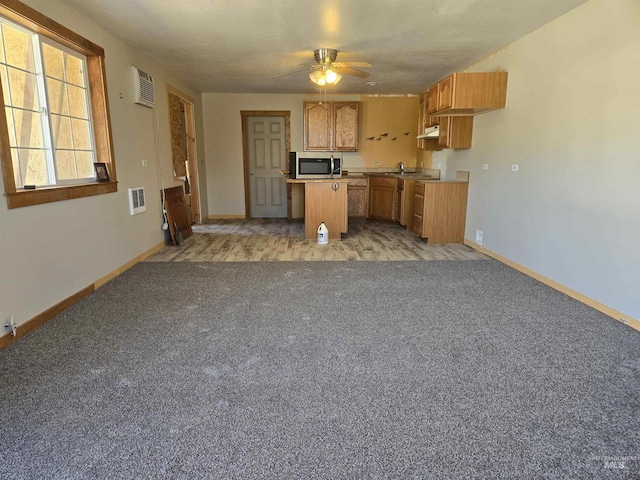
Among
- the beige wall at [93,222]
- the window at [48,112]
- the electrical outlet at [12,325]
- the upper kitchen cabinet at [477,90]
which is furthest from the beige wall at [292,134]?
the electrical outlet at [12,325]

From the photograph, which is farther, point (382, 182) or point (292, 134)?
point (292, 134)

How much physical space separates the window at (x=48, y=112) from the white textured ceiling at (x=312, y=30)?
1.46ft

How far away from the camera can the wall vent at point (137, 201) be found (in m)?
4.24

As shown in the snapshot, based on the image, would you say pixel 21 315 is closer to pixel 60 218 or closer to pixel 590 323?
pixel 60 218

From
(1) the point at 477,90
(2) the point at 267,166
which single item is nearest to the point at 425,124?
(1) the point at 477,90

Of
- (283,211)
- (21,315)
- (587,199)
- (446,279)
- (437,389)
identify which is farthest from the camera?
(283,211)

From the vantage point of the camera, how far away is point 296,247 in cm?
517

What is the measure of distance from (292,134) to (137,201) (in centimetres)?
381

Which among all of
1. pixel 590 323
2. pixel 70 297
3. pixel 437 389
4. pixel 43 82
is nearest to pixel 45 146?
pixel 43 82

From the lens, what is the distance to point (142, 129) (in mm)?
4555

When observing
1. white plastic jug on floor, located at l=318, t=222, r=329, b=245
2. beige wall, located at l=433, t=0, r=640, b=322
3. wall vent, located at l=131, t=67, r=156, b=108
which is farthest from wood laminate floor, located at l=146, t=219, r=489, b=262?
wall vent, located at l=131, t=67, r=156, b=108

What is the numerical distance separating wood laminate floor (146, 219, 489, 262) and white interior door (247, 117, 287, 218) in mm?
1123

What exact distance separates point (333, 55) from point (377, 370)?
370cm

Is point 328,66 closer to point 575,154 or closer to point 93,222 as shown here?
point 575,154
